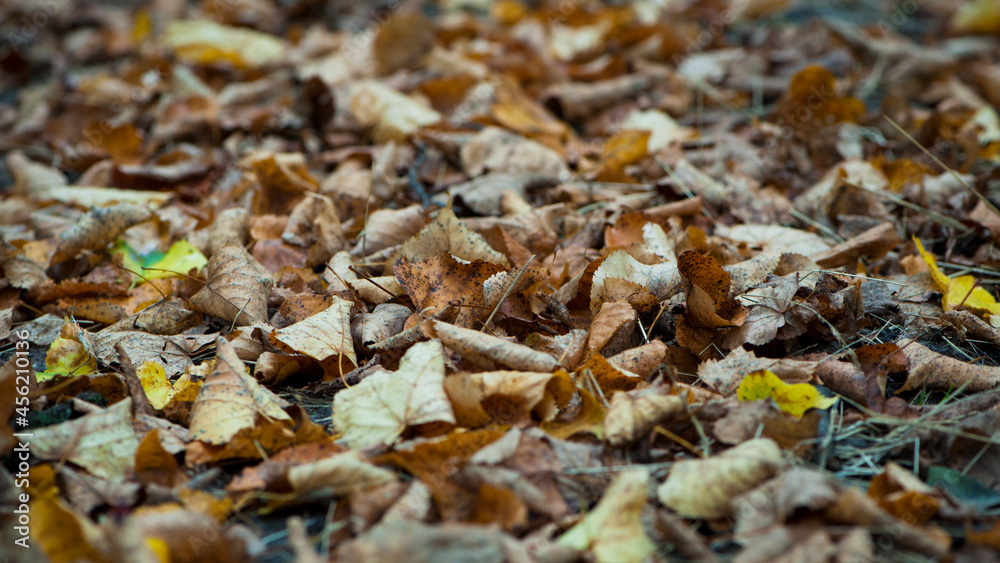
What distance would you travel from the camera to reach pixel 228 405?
1373mm

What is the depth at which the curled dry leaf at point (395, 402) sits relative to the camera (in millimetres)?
1329

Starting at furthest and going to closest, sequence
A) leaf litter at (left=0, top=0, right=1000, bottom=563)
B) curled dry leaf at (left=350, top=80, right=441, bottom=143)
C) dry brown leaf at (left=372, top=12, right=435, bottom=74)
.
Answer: dry brown leaf at (left=372, top=12, right=435, bottom=74) → curled dry leaf at (left=350, top=80, right=441, bottom=143) → leaf litter at (left=0, top=0, right=1000, bottom=563)

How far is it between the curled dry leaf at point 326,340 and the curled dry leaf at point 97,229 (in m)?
0.89

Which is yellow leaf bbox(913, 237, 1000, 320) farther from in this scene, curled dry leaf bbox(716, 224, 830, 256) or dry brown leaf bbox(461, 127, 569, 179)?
dry brown leaf bbox(461, 127, 569, 179)

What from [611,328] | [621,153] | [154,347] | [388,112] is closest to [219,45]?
[388,112]

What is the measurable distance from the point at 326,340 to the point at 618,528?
0.79 meters

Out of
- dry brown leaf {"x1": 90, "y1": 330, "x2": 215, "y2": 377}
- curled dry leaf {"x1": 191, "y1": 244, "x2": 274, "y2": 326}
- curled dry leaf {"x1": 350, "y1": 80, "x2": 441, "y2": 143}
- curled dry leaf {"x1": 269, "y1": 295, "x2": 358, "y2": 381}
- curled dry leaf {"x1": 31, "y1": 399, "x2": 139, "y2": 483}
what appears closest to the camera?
curled dry leaf {"x1": 31, "y1": 399, "x2": 139, "y2": 483}

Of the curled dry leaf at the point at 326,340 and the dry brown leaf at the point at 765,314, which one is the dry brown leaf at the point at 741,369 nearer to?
the dry brown leaf at the point at 765,314

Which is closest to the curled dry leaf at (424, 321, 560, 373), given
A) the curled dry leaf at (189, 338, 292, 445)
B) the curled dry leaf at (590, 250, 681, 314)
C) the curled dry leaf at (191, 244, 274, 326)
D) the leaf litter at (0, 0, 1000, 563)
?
the leaf litter at (0, 0, 1000, 563)

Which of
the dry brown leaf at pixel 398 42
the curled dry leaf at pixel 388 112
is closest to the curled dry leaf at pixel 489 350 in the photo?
the curled dry leaf at pixel 388 112

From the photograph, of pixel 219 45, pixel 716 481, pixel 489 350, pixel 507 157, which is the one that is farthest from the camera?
pixel 219 45

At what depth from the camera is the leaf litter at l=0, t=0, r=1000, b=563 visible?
46.6 inches

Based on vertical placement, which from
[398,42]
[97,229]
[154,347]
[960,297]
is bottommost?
[960,297]

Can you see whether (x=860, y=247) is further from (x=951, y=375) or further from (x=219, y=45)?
(x=219, y=45)
